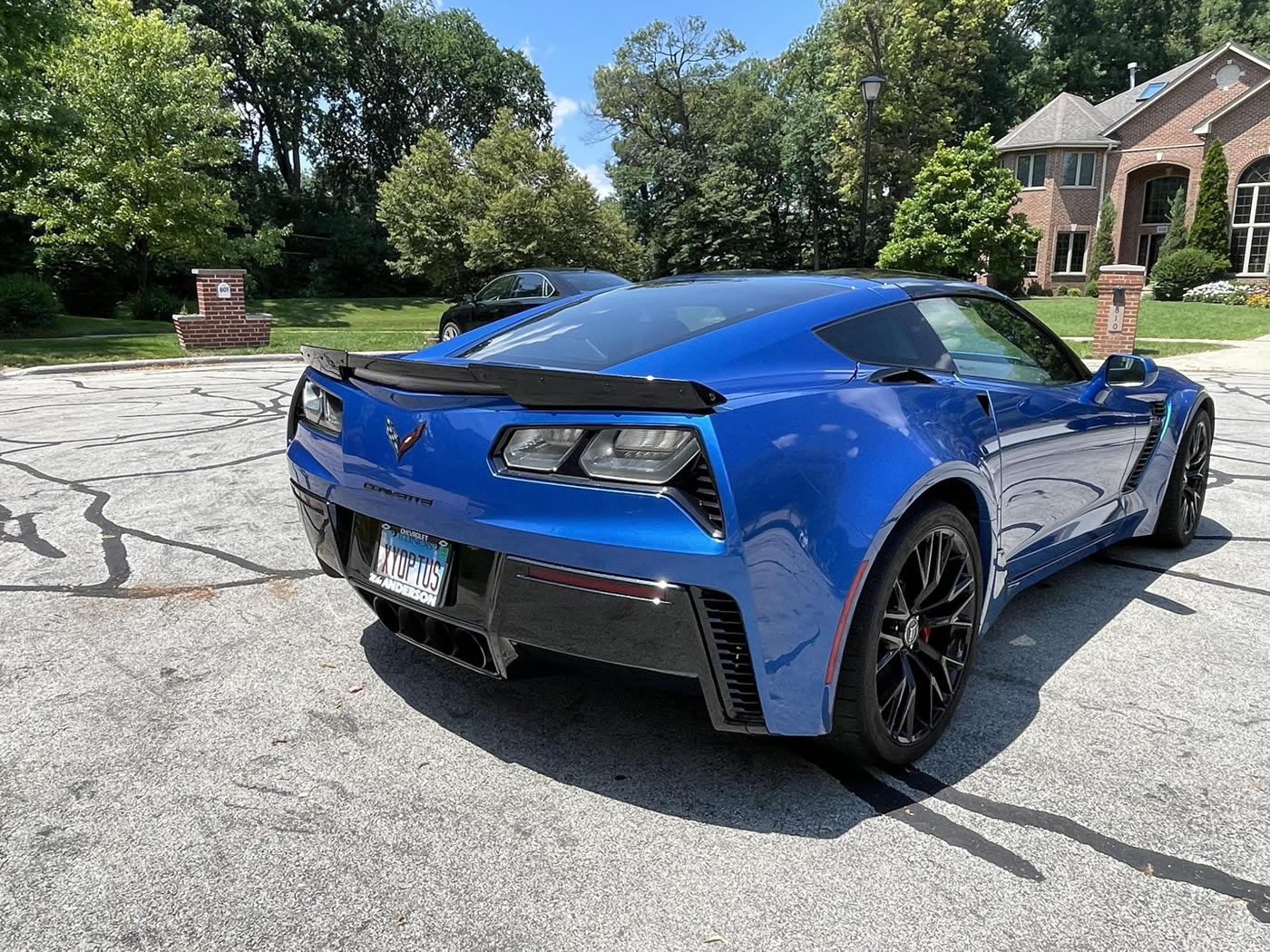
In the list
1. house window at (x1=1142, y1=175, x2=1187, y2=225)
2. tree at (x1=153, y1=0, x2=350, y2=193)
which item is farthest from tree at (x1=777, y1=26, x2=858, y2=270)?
tree at (x1=153, y1=0, x2=350, y2=193)

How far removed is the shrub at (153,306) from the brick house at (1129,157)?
111ft

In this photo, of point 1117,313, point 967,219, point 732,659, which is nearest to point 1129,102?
point 967,219

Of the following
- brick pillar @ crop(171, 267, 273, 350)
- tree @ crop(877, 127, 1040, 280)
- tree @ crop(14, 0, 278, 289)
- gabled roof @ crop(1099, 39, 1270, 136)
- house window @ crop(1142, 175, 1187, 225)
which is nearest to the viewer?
brick pillar @ crop(171, 267, 273, 350)

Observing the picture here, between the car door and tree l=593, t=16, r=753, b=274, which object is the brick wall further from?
the car door

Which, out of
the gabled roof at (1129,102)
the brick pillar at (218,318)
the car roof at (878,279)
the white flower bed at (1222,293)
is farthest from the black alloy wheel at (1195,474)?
the gabled roof at (1129,102)

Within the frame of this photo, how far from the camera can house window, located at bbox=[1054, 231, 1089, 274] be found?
38.8 meters

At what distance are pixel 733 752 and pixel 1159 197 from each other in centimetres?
4414

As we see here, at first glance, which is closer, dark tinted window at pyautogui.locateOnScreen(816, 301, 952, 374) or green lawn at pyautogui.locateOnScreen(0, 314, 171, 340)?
dark tinted window at pyautogui.locateOnScreen(816, 301, 952, 374)

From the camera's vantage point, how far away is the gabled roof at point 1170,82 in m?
34.8

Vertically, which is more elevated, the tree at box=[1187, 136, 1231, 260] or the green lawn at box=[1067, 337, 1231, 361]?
the tree at box=[1187, 136, 1231, 260]

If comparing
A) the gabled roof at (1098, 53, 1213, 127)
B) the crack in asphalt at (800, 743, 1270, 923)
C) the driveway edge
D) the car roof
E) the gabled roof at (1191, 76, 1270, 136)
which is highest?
the gabled roof at (1098, 53, 1213, 127)

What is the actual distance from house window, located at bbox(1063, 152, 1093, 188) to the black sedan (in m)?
33.2

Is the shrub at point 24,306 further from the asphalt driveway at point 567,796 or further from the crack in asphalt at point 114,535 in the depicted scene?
the asphalt driveway at point 567,796

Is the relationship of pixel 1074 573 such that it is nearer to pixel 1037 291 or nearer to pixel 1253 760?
pixel 1253 760
